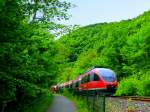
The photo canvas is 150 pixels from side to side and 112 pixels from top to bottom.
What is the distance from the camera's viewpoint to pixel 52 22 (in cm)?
2455

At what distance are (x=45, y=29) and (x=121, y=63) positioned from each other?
54.8 meters

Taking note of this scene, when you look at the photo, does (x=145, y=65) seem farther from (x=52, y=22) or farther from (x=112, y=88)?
(x=52, y=22)

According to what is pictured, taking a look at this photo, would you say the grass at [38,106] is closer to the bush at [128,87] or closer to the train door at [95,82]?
Result: the train door at [95,82]

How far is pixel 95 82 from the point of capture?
38.0m

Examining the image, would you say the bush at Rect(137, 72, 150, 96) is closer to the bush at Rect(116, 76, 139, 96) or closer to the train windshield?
the bush at Rect(116, 76, 139, 96)

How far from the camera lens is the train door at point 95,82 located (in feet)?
120

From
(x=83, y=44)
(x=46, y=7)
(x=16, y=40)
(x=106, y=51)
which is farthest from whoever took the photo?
(x=83, y=44)

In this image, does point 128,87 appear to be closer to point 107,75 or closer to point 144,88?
point 144,88

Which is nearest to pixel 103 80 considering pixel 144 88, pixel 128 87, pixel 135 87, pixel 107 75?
pixel 107 75

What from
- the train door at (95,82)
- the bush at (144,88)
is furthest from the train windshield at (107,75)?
the bush at (144,88)

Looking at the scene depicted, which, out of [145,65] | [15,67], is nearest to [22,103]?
[15,67]

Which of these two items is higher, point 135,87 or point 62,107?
point 135,87

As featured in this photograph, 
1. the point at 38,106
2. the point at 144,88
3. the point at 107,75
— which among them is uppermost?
the point at 107,75

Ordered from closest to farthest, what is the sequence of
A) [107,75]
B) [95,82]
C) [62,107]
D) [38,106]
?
[38,106] < [107,75] < [95,82] < [62,107]
